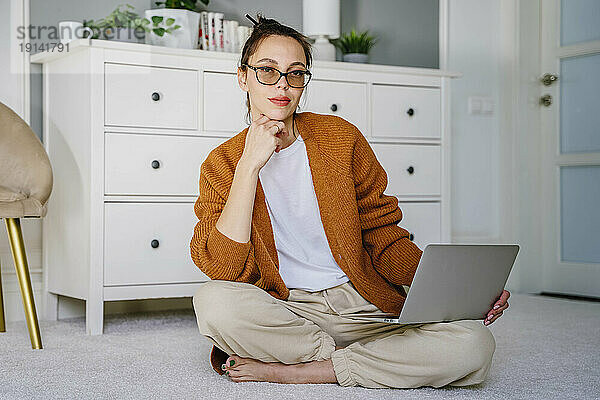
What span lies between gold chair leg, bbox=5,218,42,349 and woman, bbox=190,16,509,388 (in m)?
0.71

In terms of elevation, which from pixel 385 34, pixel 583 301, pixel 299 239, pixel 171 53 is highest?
pixel 385 34

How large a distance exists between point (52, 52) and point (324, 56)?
3.59 ft

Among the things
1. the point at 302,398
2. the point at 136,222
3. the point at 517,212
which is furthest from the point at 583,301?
the point at 302,398

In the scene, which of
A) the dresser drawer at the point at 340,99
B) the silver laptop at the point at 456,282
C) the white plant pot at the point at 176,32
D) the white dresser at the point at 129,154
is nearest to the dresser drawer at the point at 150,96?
the white dresser at the point at 129,154

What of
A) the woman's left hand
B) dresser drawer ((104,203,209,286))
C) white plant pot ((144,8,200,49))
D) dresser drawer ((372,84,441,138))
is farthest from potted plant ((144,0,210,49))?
the woman's left hand

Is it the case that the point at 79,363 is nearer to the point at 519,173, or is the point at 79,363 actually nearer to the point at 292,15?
the point at 292,15

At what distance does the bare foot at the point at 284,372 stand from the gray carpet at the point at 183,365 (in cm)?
2

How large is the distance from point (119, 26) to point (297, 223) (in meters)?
1.49

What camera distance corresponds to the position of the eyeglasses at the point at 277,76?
1931 mm

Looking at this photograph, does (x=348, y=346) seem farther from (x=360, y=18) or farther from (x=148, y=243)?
(x=360, y=18)

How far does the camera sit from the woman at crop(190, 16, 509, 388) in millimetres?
1843

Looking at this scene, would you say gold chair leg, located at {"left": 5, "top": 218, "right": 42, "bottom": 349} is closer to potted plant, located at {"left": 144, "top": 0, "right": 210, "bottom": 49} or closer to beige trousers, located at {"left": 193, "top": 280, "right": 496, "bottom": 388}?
beige trousers, located at {"left": 193, "top": 280, "right": 496, "bottom": 388}

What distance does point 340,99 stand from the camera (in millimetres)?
3234

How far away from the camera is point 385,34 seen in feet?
12.9
